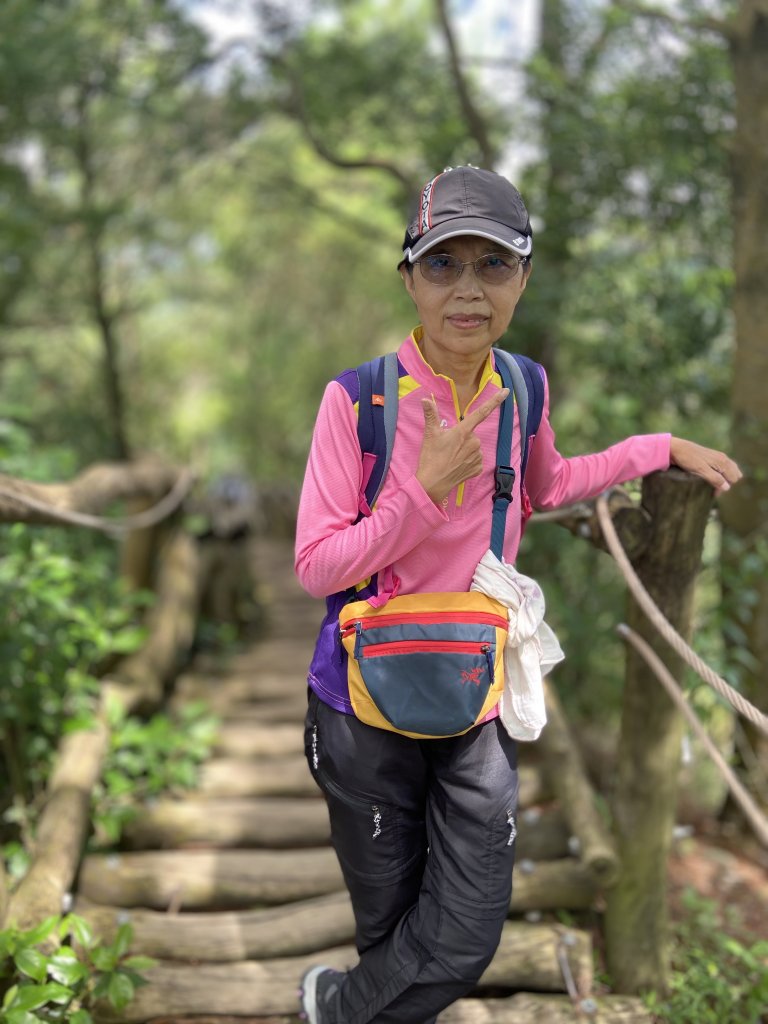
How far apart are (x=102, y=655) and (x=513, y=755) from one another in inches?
100

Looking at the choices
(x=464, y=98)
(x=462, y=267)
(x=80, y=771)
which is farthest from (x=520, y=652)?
(x=464, y=98)

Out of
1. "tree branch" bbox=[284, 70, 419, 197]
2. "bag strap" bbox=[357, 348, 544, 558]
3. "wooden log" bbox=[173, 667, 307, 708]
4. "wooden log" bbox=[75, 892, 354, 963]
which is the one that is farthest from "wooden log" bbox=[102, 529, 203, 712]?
"tree branch" bbox=[284, 70, 419, 197]

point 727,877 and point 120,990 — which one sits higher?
point 120,990

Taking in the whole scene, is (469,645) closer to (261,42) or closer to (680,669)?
(680,669)

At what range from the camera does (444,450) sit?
1686 mm

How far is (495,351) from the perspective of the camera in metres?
2.05

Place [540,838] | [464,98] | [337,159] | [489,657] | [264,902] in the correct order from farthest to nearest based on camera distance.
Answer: [337,159], [464,98], [540,838], [264,902], [489,657]

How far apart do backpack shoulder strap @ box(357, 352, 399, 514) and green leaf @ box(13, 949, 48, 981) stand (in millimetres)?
1520

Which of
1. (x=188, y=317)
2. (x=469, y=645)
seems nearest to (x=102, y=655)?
(x=469, y=645)

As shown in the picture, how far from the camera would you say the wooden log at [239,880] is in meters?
3.11

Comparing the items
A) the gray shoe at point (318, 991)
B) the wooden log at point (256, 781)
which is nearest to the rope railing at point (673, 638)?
the gray shoe at point (318, 991)

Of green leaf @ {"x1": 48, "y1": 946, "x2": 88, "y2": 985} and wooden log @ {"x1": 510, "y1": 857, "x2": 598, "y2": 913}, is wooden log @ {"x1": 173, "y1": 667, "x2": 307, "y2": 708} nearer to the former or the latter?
wooden log @ {"x1": 510, "y1": 857, "x2": 598, "y2": 913}

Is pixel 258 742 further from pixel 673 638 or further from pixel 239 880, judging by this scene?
pixel 673 638

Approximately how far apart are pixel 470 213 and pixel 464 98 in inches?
212
